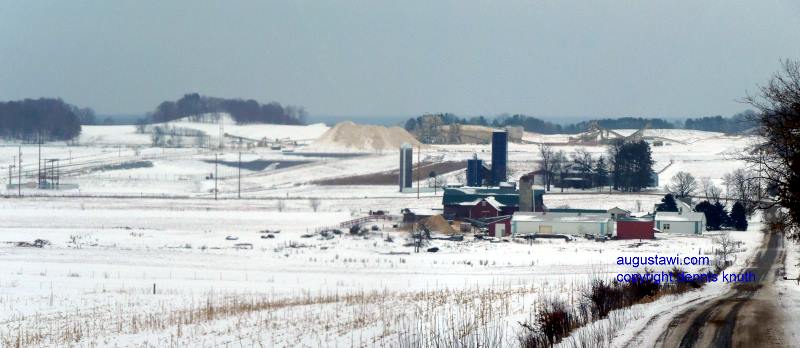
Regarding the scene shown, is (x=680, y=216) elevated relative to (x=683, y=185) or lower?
lower

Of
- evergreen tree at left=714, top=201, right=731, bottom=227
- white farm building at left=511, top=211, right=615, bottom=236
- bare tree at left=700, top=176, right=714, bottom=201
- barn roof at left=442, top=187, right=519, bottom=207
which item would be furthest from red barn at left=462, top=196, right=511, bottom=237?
bare tree at left=700, top=176, right=714, bottom=201

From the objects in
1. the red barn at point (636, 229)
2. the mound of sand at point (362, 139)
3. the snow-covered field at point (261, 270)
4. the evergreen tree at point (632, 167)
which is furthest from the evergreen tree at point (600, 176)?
the mound of sand at point (362, 139)

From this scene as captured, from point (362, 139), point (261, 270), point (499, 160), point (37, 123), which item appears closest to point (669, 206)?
point (499, 160)

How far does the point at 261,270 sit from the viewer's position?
101 ft

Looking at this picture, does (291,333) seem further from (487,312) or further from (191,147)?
(191,147)

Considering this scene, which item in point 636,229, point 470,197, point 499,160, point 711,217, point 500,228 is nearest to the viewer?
point 636,229

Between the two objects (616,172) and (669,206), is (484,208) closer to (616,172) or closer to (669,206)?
(669,206)

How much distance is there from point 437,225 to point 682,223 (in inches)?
421

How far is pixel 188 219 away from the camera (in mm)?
50688

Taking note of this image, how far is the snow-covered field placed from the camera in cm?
1678

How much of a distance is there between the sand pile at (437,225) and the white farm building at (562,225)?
2.98 meters

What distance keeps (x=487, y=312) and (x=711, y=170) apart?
6587 centimetres

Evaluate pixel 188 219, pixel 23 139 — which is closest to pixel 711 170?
pixel 188 219

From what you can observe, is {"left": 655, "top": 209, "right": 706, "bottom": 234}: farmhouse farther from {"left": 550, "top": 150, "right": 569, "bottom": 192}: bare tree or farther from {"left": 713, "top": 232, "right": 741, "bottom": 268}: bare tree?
{"left": 550, "top": 150, "right": 569, "bottom": 192}: bare tree
